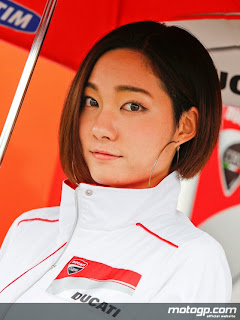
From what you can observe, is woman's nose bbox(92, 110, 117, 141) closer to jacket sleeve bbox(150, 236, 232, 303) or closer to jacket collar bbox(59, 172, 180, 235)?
jacket collar bbox(59, 172, 180, 235)

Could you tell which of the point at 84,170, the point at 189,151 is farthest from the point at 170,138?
the point at 84,170

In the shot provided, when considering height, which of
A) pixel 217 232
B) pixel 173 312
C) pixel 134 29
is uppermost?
Answer: pixel 134 29

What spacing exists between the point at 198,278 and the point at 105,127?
38cm

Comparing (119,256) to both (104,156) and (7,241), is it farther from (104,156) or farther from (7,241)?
(7,241)

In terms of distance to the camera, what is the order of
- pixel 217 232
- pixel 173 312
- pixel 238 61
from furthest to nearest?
pixel 217 232
pixel 238 61
pixel 173 312

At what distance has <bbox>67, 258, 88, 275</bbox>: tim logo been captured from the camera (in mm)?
1135

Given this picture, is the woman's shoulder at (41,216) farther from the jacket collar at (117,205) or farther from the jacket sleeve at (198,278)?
the jacket sleeve at (198,278)

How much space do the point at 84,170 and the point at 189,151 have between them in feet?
0.89

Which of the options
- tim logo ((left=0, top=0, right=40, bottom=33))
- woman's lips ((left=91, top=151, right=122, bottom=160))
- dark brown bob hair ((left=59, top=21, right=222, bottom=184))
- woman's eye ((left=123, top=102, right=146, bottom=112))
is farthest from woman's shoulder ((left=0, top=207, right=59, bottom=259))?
tim logo ((left=0, top=0, right=40, bottom=33))

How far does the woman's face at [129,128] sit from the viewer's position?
118 centimetres

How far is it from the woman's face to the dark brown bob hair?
0.03 meters

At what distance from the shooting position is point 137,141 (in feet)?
3.87

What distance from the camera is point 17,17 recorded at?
143 cm

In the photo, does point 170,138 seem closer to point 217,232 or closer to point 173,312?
point 173,312
